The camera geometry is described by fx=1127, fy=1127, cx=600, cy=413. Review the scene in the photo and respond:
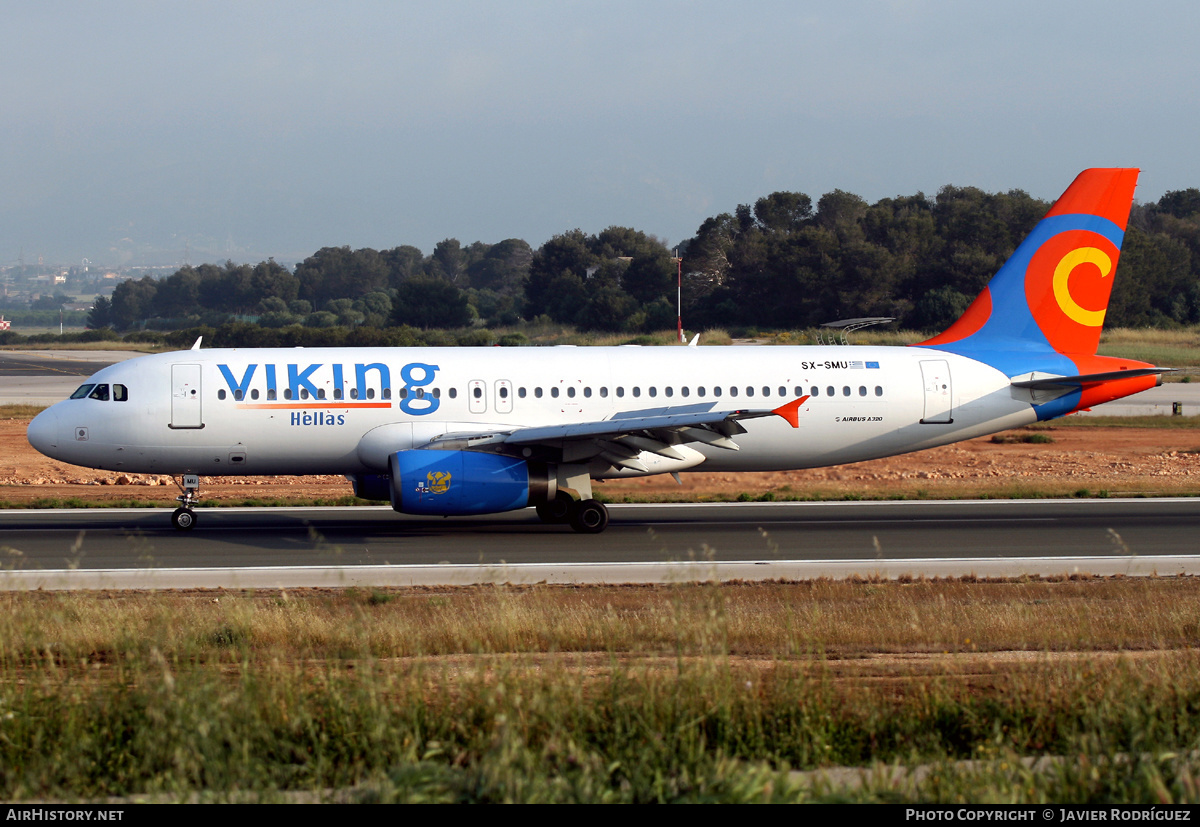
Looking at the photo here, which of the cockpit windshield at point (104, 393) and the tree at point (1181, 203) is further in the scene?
the tree at point (1181, 203)

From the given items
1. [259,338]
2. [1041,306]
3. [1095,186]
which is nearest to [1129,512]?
[1041,306]

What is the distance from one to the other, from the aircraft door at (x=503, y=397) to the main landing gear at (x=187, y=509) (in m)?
6.72

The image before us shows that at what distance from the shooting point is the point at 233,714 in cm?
831

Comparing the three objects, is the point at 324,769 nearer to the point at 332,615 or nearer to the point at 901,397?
the point at 332,615

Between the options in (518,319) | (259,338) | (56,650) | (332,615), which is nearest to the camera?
(56,650)

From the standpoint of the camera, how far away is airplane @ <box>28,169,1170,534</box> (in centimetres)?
2297

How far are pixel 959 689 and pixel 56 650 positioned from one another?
31.1 feet

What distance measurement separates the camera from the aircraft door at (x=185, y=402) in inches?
923

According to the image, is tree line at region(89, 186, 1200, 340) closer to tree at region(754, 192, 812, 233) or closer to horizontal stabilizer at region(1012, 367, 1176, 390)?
tree at region(754, 192, 812, 233)

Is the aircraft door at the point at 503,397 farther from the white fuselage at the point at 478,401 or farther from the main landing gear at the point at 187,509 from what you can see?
the main landing gear at the point at 187,509

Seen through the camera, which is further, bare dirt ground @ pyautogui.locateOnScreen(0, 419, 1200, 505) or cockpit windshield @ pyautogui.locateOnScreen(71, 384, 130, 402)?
bare dirt ground @ pyautogui.locateOnScreen(0, 419, 1200, 505)

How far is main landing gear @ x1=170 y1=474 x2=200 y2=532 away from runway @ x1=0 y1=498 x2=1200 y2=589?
17.8 inches

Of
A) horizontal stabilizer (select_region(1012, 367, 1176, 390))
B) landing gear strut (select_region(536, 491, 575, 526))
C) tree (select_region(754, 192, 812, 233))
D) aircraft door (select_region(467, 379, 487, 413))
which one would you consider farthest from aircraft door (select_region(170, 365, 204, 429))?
tree (select_region(754, 192, 812, 233))

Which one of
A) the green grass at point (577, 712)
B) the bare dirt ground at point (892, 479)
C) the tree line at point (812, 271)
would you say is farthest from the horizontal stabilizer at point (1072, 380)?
the tree line at point (812, 271)
